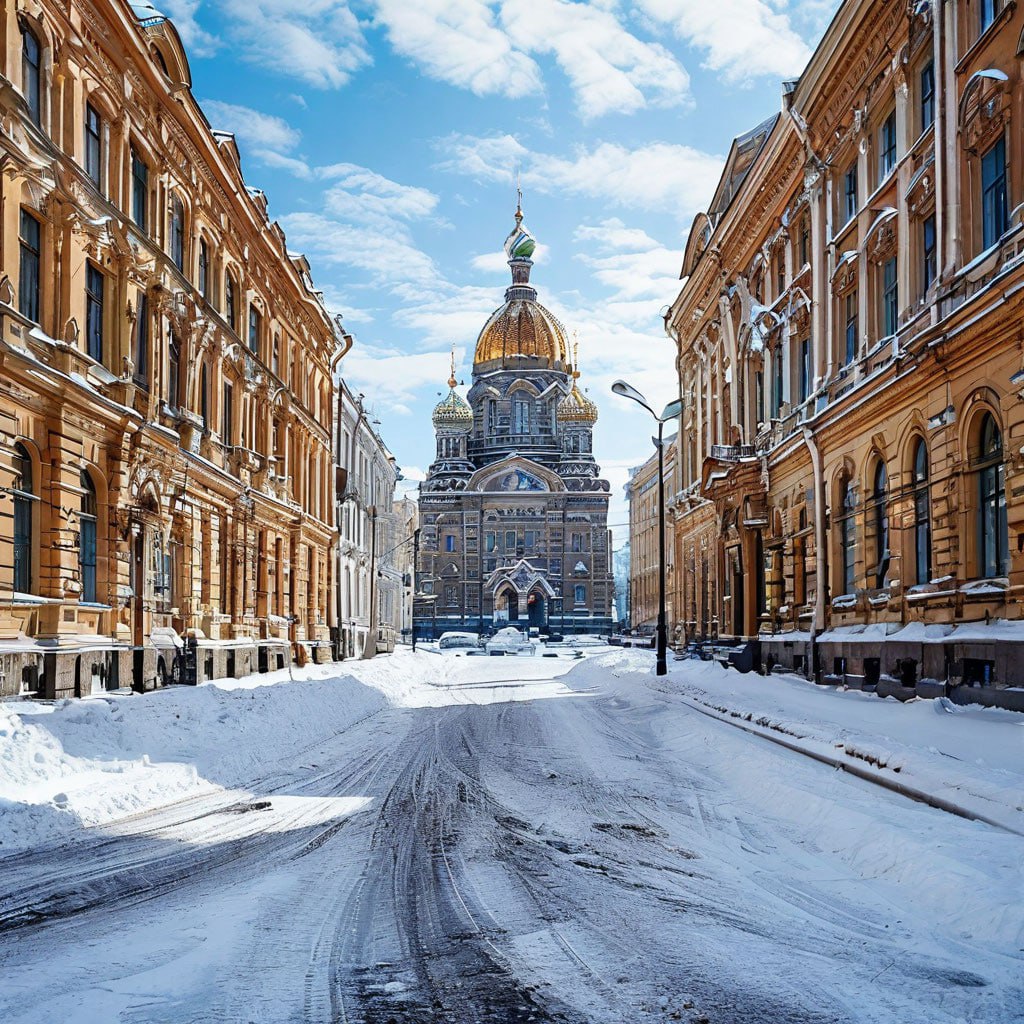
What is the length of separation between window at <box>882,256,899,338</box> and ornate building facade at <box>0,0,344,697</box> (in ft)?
44.6

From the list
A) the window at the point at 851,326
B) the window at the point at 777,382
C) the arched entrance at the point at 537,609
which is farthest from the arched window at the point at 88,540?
the arched entrance at the point at 537,609

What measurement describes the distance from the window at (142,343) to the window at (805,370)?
14706 millimetres

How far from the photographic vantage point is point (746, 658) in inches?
1141

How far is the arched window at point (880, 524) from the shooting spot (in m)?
20.2

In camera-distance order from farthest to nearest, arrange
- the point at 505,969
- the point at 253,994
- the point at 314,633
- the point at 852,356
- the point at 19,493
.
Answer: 1. the point at 314,633
2. the point at 852,356
3. the point at 19,493
4. the point at 505,969
5. the point at 253,994

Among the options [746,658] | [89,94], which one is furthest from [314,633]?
[89,94]

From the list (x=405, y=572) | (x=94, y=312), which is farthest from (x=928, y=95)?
(x=405, y=572)

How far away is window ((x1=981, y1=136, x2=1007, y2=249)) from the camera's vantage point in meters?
15.0

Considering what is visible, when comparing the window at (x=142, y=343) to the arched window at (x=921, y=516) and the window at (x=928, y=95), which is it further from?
the window at (x=928, y=95)

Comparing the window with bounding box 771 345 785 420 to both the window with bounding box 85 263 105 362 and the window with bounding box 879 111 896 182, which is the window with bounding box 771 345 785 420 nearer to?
the window with bounding box 879 111 896 182

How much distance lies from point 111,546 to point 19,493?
3.57m

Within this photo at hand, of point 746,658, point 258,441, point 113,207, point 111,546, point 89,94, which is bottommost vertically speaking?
point 746,658

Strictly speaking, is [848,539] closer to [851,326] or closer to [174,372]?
[851,326]

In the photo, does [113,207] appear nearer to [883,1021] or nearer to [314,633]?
[883,1021]
